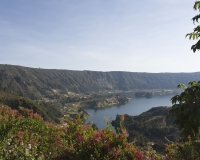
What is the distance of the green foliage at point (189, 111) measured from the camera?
4.59 meters

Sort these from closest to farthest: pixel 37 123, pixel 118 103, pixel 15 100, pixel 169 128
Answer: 1. pixel 37 123
2. pixel 15 100
3. pixel 169 128
4. pixel 118 103

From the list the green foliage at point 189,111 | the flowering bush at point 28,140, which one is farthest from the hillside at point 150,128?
the green foliage at point 189,111

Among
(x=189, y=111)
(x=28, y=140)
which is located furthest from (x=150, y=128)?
(x=189, y=111)

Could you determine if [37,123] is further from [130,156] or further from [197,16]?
[197,16]

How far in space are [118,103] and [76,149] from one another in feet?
639

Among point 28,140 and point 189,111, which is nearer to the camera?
point 189,111

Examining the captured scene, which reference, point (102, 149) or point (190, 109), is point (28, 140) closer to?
point (102, 149)

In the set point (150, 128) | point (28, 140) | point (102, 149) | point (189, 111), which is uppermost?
point (189, 111)

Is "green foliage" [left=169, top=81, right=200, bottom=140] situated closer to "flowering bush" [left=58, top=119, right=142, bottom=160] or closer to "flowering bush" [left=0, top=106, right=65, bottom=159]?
"flowering bush" [left=58, top=119, right=142, bottom=160]

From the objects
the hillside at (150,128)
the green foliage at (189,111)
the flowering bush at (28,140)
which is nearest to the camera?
the green foliage at (189,111)

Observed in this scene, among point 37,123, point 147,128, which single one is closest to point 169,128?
point 147,128

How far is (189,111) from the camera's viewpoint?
4.68m

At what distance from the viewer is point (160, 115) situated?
118 m

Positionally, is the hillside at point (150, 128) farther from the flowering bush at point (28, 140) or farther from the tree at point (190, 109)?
the tree at point (190, 109)
